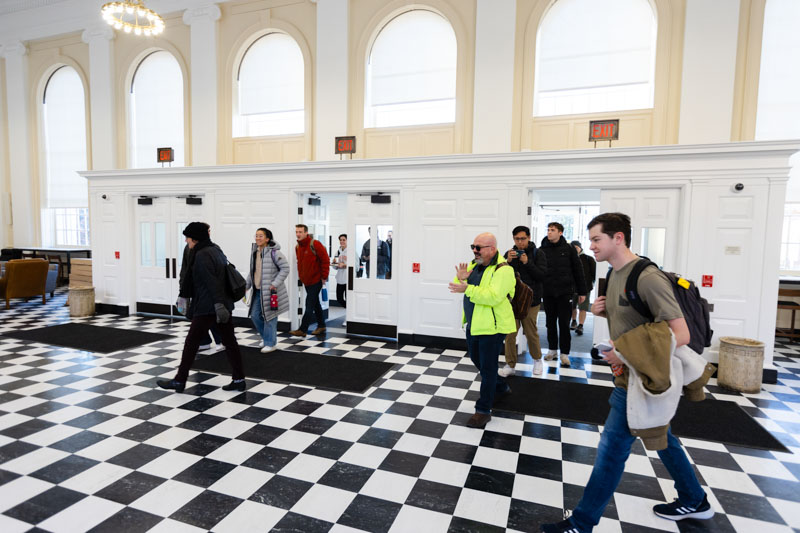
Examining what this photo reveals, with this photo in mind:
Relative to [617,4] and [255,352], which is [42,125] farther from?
[617,4]

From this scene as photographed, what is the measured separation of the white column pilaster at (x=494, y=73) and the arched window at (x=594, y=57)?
43 cm

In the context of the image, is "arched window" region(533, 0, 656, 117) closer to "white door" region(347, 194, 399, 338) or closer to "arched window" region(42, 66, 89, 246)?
"white door" region(347, 194, 399, 338)

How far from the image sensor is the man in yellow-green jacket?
132 inches

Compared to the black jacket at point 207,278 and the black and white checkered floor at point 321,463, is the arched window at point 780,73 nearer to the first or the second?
the black and white checkered floor at point 321,463

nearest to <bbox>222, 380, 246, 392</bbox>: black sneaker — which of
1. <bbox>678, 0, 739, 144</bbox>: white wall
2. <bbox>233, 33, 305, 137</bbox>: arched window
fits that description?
<bbox>233, 33, 305, 137</bbox>: arched window

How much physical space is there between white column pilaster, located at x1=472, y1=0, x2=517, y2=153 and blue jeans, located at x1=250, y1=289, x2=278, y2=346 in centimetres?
381

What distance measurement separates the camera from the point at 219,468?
2955 millimetres

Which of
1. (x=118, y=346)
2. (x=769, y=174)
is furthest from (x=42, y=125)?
(x=769, y=174)

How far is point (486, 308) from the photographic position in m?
3.46

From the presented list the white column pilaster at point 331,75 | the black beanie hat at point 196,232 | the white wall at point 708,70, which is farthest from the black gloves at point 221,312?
the white wall at point 708,70

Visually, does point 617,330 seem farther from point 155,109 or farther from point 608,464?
point 155,109

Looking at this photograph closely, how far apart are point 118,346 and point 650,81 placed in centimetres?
806

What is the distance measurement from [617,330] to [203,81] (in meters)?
8.40

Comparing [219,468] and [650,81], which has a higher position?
[650,81]
